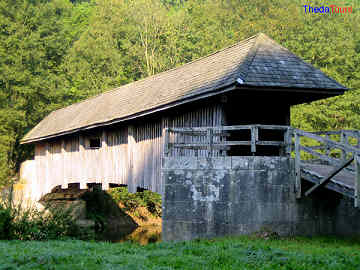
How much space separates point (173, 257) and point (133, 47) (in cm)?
2936

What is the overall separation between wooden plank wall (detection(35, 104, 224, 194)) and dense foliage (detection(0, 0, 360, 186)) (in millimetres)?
6147

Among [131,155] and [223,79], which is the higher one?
[223,79]

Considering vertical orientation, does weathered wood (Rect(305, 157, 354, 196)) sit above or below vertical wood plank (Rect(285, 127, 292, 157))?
below

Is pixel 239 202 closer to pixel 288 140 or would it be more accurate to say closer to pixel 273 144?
pixel 273 144

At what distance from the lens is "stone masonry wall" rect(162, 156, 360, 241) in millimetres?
10359

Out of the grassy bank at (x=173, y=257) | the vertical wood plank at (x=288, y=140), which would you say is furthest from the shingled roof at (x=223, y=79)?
the grassy bank at (x=173, y=257)

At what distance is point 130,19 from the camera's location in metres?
36.7

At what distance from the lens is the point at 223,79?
1140 cm

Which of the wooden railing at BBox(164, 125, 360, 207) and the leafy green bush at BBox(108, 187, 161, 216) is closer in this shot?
the wooden railing at BBox(164, 125, 360, 207)

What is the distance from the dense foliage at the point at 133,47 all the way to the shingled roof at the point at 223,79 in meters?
11.7

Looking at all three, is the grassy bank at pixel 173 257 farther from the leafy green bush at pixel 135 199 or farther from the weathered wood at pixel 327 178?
the leafy green bush at pixel 135 199

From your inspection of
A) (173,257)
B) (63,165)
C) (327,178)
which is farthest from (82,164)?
(173,257)

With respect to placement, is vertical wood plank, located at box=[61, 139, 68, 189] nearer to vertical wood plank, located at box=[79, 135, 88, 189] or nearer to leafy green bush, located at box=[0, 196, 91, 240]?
vertical wood plank, located at box=[79, 135, 88, 189]

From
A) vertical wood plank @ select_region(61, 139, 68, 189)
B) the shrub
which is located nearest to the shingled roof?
vertical wood plank @ select_region(61, 139, 68, 189)
